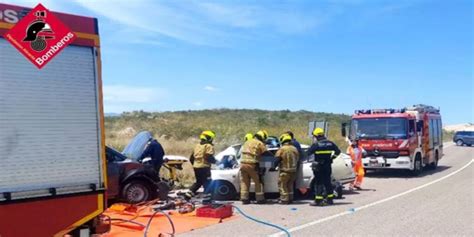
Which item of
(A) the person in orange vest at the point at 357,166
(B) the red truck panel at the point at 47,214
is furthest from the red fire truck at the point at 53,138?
(A) the person in orange vest at the point at 357,166

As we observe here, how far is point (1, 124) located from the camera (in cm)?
523

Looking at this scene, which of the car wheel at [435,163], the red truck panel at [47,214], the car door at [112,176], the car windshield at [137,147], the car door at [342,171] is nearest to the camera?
the red truck panel at [47,214]

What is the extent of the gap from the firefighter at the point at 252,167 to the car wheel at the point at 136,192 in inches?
89.2

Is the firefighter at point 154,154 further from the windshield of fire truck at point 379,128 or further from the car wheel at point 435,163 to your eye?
the car wheel at point 435,163

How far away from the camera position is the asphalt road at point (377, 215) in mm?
8727

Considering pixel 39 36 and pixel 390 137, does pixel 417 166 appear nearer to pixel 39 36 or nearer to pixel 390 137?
pixel 390 137

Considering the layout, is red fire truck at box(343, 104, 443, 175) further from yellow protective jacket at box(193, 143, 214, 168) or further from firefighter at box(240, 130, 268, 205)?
yellow protective jacket at box(193, 143, 214, 168)

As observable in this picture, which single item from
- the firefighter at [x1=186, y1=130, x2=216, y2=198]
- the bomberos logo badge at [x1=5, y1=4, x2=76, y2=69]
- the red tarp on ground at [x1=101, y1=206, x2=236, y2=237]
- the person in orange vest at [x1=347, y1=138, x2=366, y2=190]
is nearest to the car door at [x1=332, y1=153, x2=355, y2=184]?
the person in orange vest at [x1=347, y1=138, x2=366, y2=190]

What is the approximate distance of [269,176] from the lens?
42.3 ft

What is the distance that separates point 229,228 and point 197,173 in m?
4.30

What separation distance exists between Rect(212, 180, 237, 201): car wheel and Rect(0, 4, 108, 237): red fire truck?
7144 millimetres

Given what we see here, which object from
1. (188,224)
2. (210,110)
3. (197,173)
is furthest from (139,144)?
(210,110)

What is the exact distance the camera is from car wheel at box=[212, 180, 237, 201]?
13.3 metres

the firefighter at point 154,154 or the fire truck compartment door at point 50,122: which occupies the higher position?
the fire truck compartment door at point 50,122
